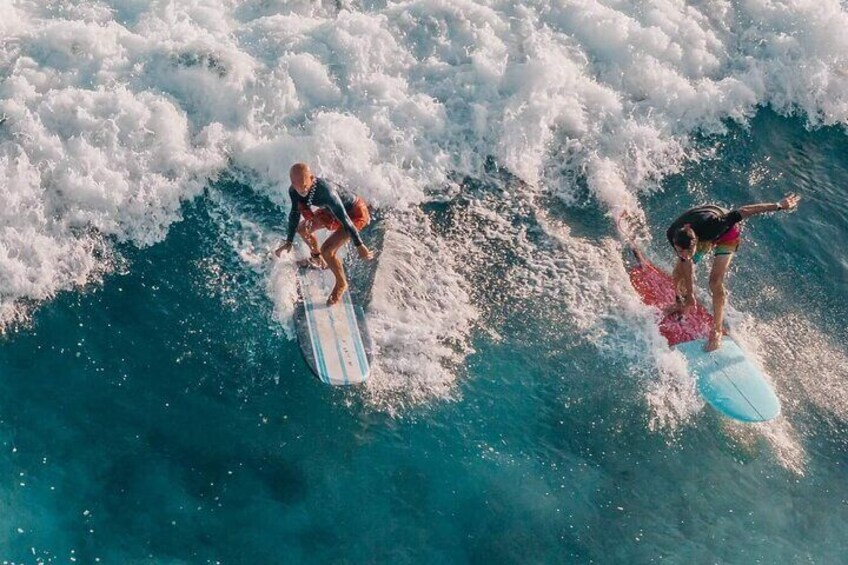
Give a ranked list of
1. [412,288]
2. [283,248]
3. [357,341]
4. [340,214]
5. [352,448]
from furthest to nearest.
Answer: [412,288] → [283,248] → [357,341] → [340,214] → [352,448]

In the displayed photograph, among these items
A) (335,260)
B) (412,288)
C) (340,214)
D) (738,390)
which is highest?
(340,214)

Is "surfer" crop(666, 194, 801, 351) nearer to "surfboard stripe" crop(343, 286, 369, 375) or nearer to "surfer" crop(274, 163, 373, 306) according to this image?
"surfer" crop(274, 163, 373, 306)

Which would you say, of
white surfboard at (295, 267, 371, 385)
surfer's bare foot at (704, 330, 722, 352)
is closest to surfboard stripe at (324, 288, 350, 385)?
white surfboard at (295, 267, 371, 385)

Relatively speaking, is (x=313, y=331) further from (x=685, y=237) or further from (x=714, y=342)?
(x=714, y=342)

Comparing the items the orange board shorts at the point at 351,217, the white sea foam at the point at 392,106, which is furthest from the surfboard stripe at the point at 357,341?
the orange board shorts at the point at 351,217

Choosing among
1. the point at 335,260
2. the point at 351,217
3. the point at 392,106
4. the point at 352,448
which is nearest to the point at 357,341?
the point at 335,260

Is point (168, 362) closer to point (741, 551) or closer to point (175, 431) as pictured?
point (175, 431)
